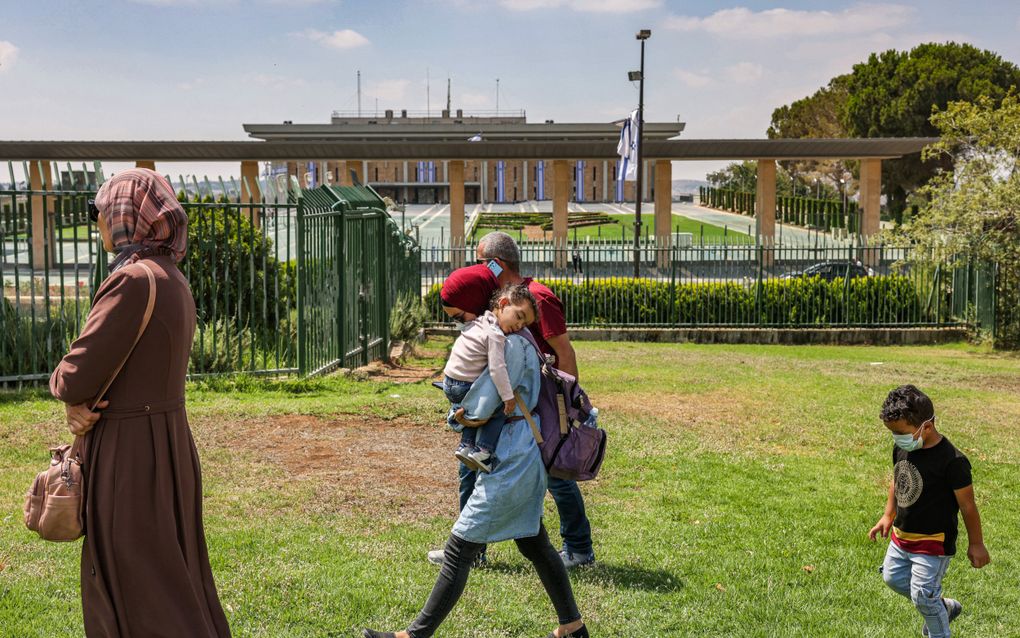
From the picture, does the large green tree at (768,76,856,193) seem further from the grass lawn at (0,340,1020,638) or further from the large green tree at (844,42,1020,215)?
the grass lawn at (0,340,1020,638)

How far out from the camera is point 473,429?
14.6 feet

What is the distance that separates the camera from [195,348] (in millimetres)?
10797

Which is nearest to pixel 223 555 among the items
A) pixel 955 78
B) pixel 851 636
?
pixel 851 636

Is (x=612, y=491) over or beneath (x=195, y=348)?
beneath

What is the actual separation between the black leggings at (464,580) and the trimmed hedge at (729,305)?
17071 mm

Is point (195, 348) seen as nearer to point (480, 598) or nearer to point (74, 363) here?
point (480, 598)

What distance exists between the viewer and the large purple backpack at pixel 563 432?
183 inches

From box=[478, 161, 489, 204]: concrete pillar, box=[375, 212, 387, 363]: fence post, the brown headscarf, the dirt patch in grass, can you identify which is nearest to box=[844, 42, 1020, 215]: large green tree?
box=[478, 161, 489, 204]: concrete pillar

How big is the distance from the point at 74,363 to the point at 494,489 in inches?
66.4

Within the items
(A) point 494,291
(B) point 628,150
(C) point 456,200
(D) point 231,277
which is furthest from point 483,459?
(C) point 456,200

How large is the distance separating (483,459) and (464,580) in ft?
1.67

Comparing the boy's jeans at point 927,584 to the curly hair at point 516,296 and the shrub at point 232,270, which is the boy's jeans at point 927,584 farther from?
the shrub at point 232,270

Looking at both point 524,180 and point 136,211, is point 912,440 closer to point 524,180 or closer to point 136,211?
point 136,211

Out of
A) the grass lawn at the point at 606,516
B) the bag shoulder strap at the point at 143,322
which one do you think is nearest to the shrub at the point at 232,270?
the grass lawn at the point at 606,516
